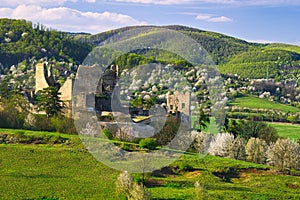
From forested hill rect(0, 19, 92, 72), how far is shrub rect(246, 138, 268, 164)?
8163 cm

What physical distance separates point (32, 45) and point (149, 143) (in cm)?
9222

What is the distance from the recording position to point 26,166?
2789cm

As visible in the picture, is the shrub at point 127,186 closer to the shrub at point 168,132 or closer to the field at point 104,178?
the field at point 104,178

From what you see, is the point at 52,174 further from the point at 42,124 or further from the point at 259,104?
the point at 259,104

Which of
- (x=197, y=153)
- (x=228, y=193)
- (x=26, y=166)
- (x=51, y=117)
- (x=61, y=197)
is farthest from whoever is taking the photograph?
(x=51, y=117)

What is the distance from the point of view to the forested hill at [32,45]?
113812 mm

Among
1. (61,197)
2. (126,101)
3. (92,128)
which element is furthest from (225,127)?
(61,197)

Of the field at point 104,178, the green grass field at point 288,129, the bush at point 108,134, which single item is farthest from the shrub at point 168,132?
the green grass field at point 288,129

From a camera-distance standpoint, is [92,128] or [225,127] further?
[225,127]

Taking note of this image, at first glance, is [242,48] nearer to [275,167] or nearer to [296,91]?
[296,91]

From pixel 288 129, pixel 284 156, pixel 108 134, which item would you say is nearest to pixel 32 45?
pixel 288 129

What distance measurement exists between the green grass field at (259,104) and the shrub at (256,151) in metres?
50.9

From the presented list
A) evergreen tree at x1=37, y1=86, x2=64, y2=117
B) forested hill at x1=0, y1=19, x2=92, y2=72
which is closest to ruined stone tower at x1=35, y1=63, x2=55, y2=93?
evergreen tree at x1=37, y1=86, x2=64, y2=117

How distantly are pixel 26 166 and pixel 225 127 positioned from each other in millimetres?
26394
